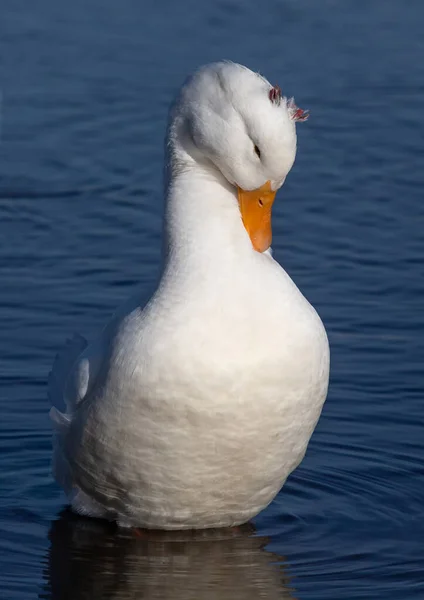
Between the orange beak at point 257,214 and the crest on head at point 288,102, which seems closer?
the crest on head at point 288,102

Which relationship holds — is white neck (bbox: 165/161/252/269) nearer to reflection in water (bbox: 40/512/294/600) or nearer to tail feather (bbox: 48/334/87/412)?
A: tail feather (bbox: 48/334/87/412)

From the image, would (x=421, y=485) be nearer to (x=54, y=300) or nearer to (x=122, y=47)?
(x=54, y=300)

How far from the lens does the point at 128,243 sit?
32.7 feet

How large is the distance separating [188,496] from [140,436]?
0.39 m

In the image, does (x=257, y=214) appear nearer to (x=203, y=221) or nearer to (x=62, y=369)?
(x=203, y=221)

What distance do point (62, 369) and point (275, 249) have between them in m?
3.09

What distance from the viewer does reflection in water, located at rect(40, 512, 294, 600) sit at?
6.39 metres

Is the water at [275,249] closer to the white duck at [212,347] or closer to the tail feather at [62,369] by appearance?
the white duck at [212,347]

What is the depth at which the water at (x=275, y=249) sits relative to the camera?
6.66m

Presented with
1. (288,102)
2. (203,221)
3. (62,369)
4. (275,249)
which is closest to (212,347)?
(203,221)

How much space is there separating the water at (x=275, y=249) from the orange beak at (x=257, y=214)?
1382mm

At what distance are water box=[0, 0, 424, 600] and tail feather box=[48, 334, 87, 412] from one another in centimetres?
59

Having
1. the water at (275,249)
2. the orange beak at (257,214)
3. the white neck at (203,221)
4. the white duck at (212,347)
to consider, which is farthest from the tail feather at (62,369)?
the orange beak at (257,214)

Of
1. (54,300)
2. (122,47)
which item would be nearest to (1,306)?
(54,300)
